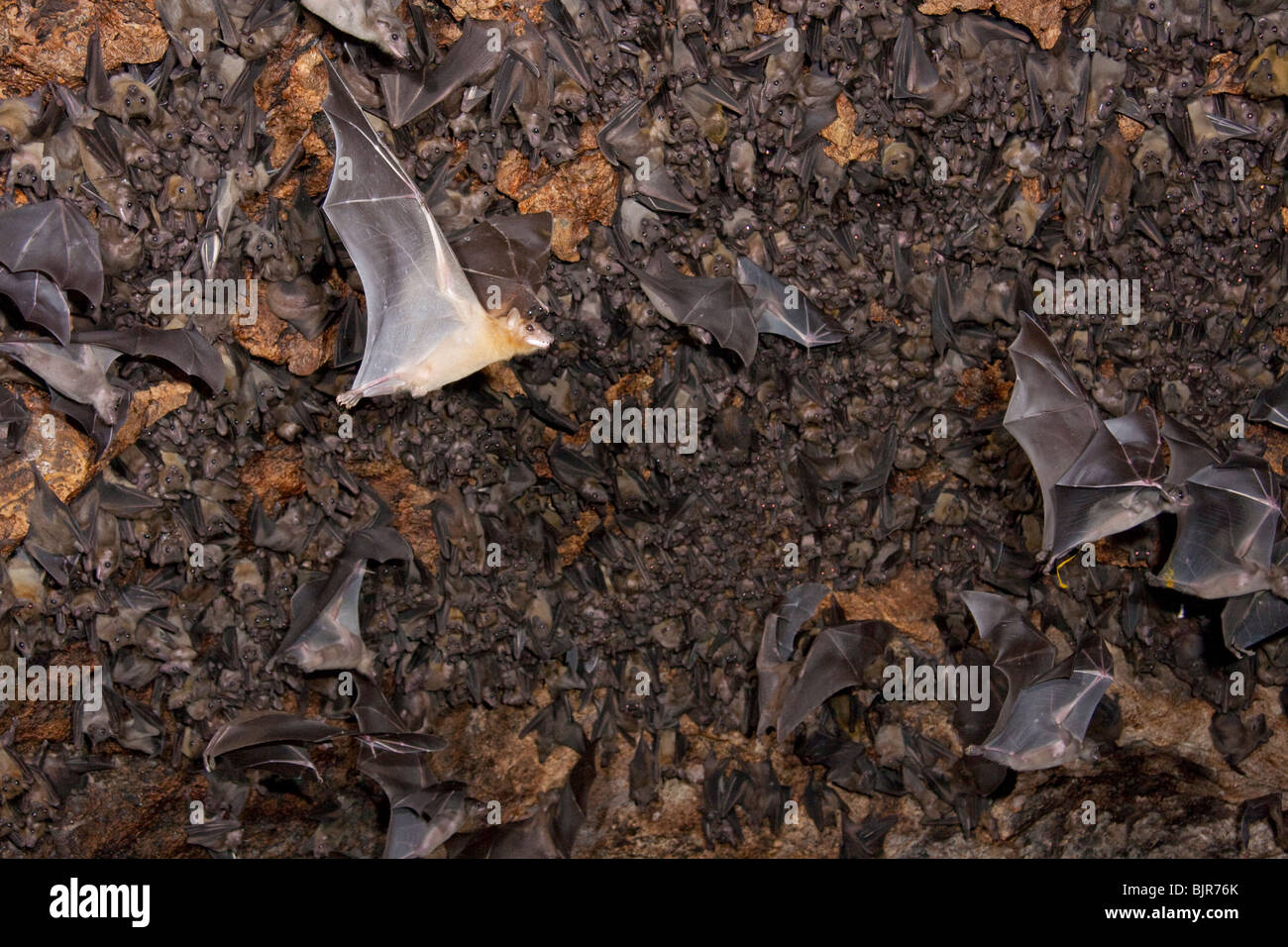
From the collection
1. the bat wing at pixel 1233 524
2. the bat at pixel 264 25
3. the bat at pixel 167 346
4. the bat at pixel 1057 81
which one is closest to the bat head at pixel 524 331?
the bat at pixel 167 346

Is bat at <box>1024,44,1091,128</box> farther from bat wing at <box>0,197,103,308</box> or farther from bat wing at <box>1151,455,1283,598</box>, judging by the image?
bat wing at <box>0,197,103,308</box>

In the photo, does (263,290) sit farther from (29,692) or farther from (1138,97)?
(1138,97)

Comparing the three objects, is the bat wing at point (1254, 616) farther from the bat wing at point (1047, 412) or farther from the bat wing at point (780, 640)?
the bat wing at point (780, 640)

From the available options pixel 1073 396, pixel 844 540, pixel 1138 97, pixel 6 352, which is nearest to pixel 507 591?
Result: pixel 844 540

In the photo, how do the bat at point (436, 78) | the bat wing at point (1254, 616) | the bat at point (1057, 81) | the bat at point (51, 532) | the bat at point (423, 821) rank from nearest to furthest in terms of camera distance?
1. the bat at point (436, 78)
2. the bat at point (51, 532)
3. the bat at point (1057, 81)
4. the bat at point (423, 821)
5. the bat wing at point (1254, 616)

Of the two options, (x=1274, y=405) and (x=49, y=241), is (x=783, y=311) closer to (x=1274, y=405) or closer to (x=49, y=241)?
(x=1274, y=405)

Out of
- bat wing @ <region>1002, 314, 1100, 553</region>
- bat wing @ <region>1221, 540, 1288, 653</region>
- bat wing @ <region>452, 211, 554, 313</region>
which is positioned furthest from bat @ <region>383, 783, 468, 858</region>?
bat wing @ <region>1221, 540, 1288, 653</region>

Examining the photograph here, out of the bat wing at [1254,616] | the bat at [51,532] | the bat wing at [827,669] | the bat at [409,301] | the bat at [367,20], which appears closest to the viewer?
the bat at [367,20]
